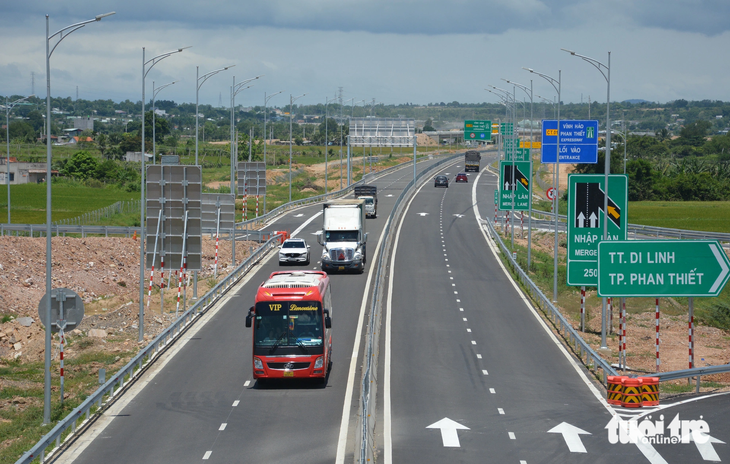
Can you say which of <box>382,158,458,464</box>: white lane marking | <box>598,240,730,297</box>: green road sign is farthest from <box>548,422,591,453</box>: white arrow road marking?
<box>598,240,730,297</box>: green road sign

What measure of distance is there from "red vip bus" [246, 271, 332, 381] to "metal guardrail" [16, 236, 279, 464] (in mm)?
4083

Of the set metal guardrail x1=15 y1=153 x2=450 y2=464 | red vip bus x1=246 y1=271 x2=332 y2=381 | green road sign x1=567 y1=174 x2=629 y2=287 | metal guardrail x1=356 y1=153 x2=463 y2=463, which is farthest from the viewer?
green road sign x1=567 y1=174 x2=629 y2=287

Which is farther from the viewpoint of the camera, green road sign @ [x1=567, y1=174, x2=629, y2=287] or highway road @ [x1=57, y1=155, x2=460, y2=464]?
green road sign @ [x1=567, y1=174, x2=629, y2=287]

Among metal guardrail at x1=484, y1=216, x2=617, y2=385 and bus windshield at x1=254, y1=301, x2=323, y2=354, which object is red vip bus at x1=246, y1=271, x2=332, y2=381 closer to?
bus windshield at x1=254, y1=301, x2=323, y2=354

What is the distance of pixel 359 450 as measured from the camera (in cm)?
1628

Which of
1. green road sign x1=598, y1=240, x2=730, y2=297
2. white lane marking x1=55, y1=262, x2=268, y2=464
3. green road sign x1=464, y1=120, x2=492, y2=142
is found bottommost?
white lane marking x1=55, y1=262, x2=268, y2=464

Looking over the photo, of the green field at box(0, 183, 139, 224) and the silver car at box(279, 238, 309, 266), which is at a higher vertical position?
the green field at box(0, 183, 139, 224)

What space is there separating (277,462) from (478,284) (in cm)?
2690

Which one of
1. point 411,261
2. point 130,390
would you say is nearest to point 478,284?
point 411,261

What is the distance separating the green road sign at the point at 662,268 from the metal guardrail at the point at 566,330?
237 centimetres

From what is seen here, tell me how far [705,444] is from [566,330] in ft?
47.5

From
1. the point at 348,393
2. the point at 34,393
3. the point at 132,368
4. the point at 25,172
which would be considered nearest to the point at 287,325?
the point at 348,393

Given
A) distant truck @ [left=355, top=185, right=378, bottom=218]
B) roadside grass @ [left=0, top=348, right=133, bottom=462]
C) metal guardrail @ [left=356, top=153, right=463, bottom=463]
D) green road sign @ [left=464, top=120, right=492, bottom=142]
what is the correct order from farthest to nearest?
green road sign @ [left=464, top=120, right=492, bottom=142]
distant truck @ [left=355, top=185, right=378, bottom=218]
roadside grass @ [left=0, top=348, right=133, bottom=462]
metal guardrail @ [left=356, top=153, right=463, bottom=463]

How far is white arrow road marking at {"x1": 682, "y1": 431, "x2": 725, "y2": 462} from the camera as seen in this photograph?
1652 cm
